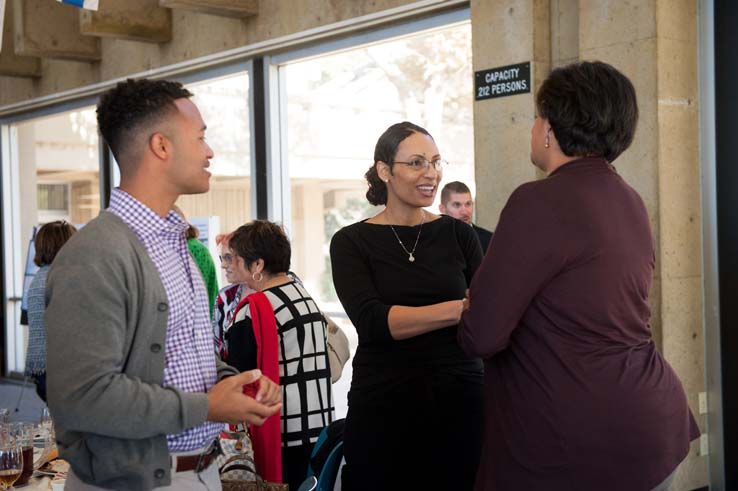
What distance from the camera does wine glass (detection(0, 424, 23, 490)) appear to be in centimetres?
213

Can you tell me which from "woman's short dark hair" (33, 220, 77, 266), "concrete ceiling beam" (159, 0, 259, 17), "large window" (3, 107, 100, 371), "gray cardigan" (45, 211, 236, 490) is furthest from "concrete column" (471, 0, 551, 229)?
"large window" (3, 107, 100, 371)

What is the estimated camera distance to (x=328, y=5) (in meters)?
5.65

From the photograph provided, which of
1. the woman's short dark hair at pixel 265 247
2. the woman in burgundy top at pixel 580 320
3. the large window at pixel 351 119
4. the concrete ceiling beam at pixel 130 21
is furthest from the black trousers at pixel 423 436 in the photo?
the concrete ceiling beam at pixel 130 21

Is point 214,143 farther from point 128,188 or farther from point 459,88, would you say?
point 128,188

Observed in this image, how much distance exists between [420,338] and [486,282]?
701mm

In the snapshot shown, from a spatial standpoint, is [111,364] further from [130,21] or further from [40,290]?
[130,21]

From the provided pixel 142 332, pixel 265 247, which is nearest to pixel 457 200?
pixel 265 247

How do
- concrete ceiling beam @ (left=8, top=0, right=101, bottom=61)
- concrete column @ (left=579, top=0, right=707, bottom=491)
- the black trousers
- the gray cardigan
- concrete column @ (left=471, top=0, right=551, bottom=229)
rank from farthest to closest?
concrete ceiling beam @ (left=8, top=0, right=101, bottom=61)
concrete column @ (left=471, top=0, right=551, bottom=229)
concrete column @ (left=579, top=0, right=707, bottom=491)
the black trousers
the gray cardigan

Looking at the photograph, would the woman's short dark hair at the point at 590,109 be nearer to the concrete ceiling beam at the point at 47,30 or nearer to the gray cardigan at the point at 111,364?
the gray cardigan at the point at 111,364

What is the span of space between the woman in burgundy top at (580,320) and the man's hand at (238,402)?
48 centimetres

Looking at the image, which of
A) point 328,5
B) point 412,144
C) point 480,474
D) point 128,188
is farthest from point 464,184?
point 128,188

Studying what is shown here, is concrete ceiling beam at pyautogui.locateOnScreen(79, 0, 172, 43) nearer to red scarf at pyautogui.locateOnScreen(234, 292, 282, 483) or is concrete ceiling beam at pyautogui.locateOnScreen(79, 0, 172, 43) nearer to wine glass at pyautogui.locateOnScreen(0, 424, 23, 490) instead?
red scarf at pyautogui.locateOnScreen(234, 292, 282, 483)

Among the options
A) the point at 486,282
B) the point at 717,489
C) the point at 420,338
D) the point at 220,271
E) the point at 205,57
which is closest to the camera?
the point at 486,282

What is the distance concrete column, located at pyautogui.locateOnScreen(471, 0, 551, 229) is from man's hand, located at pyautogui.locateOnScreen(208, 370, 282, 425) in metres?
3.02
